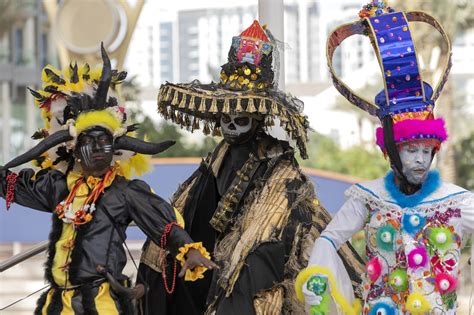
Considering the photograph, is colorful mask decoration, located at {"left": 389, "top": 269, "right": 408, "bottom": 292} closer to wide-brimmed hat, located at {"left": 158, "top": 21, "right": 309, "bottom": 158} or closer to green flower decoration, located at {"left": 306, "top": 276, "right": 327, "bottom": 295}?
green flower decoration, located at {"left": 306, "top": 276, "right": 327, "bottom": 295}

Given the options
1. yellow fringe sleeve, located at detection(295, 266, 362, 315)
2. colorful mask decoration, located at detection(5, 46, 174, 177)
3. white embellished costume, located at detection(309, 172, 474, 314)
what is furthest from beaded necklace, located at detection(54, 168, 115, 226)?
white embellished costume, located at detection(309, 172, 474, 314)

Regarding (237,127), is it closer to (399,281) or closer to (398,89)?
(398,89)

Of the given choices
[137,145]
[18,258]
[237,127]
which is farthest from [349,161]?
[137,145]

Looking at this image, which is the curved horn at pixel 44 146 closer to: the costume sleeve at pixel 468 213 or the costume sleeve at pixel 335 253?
the costume sleeve at pixel 335 253

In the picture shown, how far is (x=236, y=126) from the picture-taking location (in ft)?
20.5

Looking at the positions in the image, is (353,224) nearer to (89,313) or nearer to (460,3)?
(89,313)

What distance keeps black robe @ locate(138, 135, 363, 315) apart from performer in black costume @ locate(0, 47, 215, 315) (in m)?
0.49

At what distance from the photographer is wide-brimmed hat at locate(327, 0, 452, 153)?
5.38 meters

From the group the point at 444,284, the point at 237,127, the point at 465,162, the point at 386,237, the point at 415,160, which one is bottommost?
the point at 465,162

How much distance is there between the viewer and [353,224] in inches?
218

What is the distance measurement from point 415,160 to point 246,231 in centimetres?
110

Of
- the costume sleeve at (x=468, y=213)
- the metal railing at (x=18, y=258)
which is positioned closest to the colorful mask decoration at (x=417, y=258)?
the costume sleeve at (x=468, y=213)

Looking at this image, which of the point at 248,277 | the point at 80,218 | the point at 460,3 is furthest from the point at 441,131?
the point at 460,3

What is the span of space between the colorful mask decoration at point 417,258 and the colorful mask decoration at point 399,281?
0.21 feet
